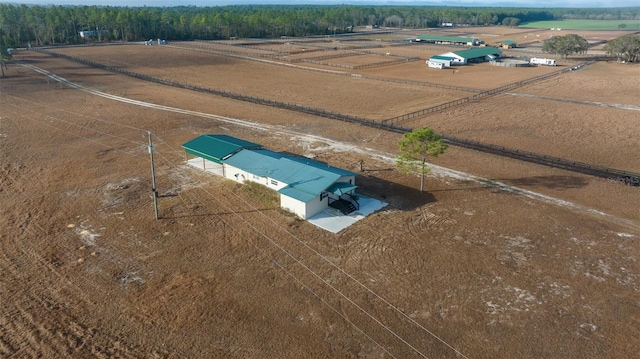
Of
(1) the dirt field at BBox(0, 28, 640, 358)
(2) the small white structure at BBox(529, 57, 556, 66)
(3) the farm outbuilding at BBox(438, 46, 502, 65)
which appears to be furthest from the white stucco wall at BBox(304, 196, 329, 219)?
(2) the small white structure at BBox(529, 57, 556, 66)

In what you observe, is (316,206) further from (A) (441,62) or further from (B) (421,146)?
(A) (441,62)

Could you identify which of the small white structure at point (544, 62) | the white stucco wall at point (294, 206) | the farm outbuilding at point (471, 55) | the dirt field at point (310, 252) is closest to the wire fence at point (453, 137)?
the dirt field at point (310, 252)

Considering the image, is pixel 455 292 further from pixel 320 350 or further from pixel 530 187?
pixel 530 187

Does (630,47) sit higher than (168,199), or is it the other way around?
(630,47)

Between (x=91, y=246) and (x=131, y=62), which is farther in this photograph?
(x=131, y=62)

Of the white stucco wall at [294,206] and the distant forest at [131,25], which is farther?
the distant forest at [131,25]

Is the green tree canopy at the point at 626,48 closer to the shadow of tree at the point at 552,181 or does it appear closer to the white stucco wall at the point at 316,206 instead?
the shadow of tree at the point at 552,181

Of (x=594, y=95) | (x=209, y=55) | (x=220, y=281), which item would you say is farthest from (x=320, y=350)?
(x=209, y=55)
